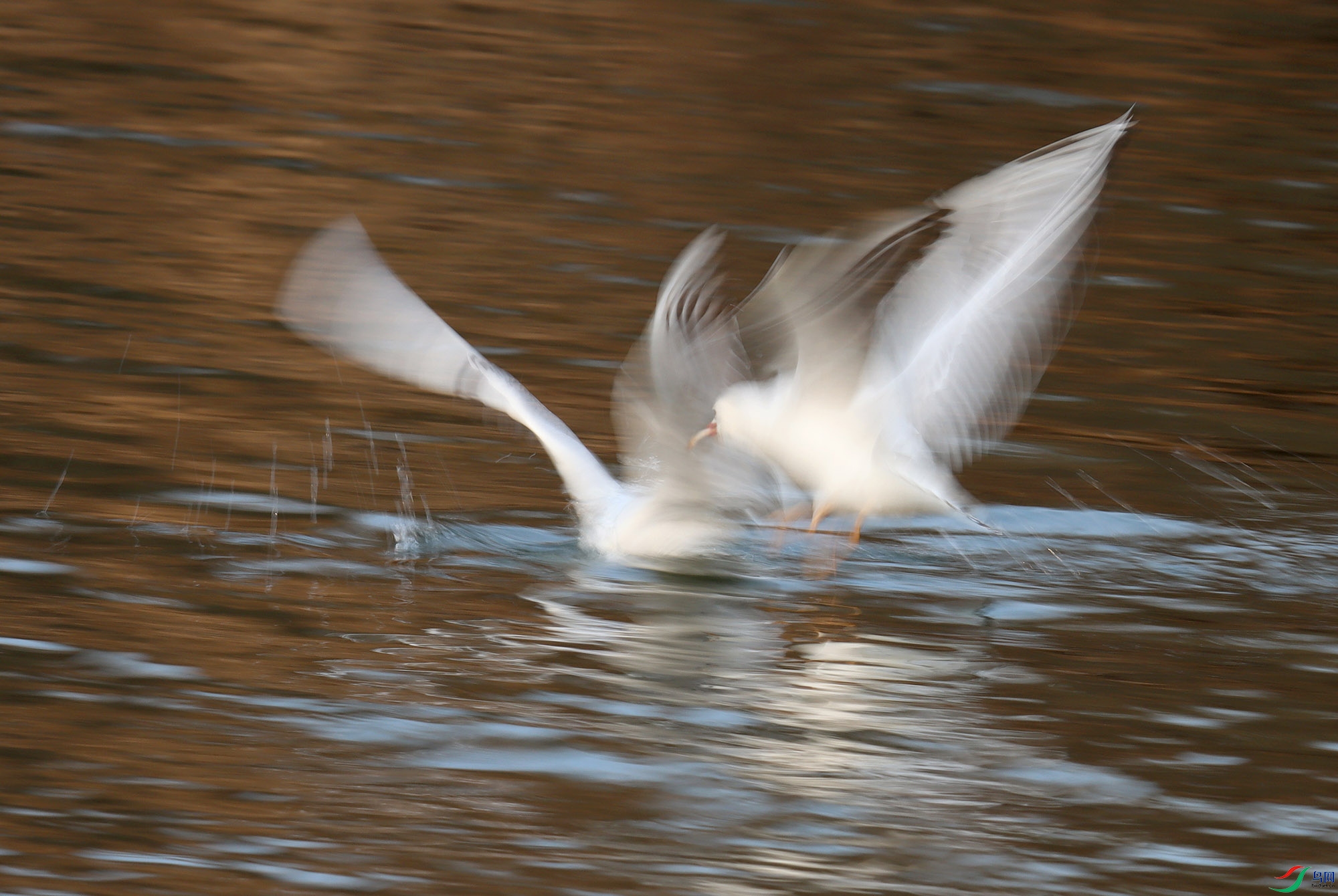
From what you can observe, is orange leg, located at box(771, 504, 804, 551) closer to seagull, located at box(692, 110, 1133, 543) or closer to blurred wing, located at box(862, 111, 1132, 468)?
seagull, located at box(692, 110, 1133, 543)

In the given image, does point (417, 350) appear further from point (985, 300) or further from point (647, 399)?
point (985, 300)

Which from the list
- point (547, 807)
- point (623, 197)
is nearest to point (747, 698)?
point (547, 807)

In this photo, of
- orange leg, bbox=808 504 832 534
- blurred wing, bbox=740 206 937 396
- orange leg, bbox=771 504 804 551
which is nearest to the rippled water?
orange leg, bbox=771 504 804 551

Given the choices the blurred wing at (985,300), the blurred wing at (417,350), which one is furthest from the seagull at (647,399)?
the blurred wing at (985,300)

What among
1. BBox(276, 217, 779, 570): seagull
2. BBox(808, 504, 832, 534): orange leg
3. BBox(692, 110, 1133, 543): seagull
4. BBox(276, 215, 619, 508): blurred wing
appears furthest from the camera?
BBox(808, 504, 832, 534): orange leg

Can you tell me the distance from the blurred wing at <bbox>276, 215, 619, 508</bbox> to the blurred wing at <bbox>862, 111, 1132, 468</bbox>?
0.79 m

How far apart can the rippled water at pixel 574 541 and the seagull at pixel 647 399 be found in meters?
0.15

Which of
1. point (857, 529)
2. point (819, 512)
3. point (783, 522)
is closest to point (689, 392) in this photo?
point (819, 512)

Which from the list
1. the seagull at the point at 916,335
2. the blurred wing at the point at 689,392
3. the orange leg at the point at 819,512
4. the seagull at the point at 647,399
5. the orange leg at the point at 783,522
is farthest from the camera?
the orange leg at the point at 783,522

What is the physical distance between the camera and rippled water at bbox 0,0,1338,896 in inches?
143

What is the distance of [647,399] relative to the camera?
4.95 m

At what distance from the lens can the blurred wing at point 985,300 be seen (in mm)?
4906

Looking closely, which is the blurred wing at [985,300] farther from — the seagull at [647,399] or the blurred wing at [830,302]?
the seagull at [647,399]

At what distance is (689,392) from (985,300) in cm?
78
